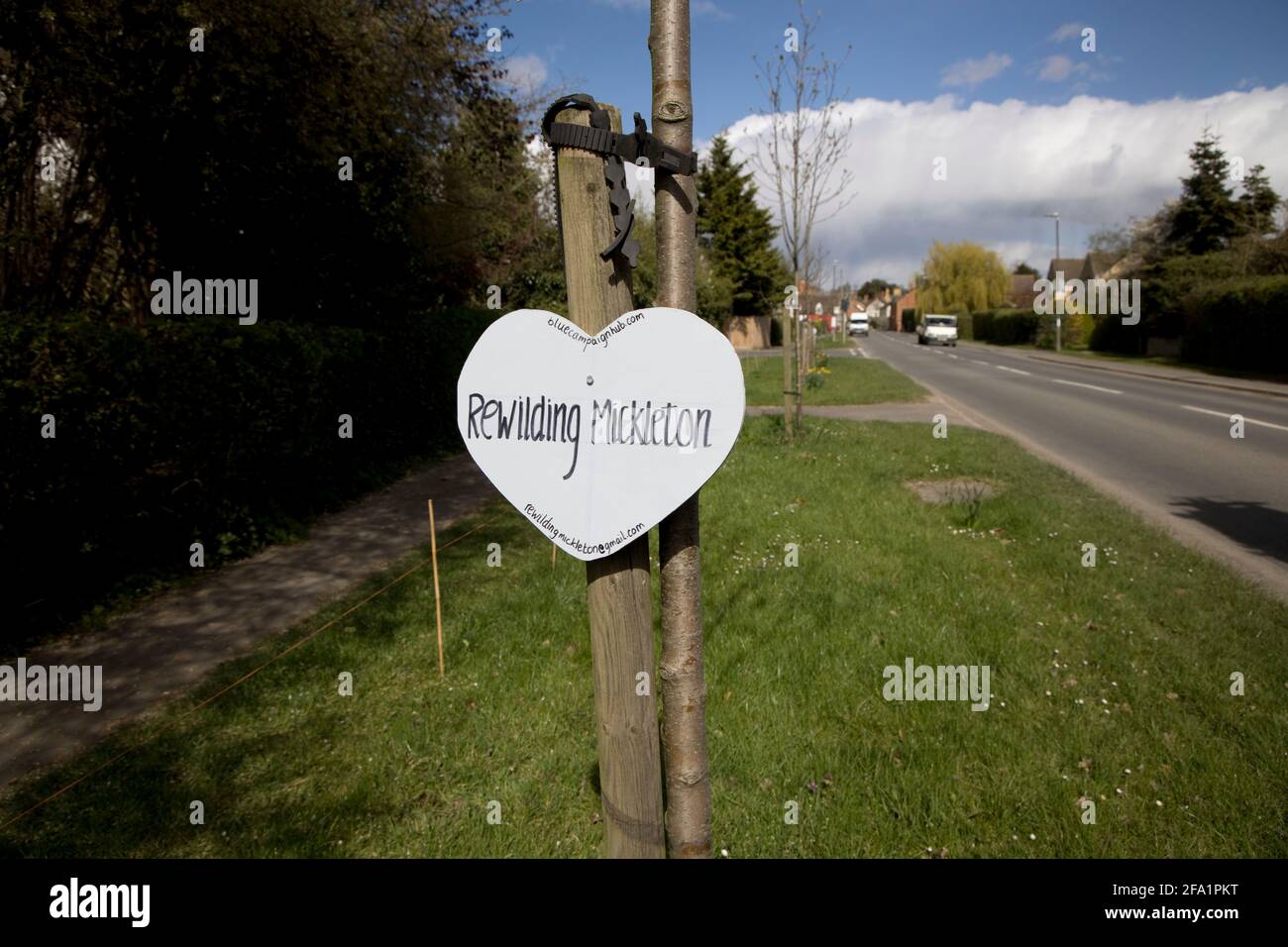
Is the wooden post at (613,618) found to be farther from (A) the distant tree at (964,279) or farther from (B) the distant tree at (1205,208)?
(A) the distant tree at (964,279)

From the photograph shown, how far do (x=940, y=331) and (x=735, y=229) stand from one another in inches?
691

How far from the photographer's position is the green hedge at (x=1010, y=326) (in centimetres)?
5115

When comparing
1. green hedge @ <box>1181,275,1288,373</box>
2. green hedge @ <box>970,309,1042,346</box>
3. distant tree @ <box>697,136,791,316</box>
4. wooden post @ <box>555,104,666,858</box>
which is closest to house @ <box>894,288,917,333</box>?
green hedge @ <box>970,309,1042,346</box>

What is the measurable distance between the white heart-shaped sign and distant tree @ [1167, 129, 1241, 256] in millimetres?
42667

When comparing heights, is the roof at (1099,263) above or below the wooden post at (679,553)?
above

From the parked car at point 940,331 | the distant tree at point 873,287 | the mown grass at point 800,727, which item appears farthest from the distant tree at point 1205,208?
the distant tree at point 873,287

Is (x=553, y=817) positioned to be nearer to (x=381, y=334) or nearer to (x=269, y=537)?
(x=269, y=537)

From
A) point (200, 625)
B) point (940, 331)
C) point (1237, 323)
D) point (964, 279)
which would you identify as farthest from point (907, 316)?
point (200, 625)

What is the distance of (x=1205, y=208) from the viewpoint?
35219 mm

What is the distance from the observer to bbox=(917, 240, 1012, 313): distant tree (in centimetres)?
8112

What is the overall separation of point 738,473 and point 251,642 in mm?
5410

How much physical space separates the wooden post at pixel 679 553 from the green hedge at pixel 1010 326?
52.9m

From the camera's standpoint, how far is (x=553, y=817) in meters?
2.89

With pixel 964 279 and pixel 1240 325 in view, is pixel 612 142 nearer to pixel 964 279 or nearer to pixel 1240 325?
pixel 1240 325
